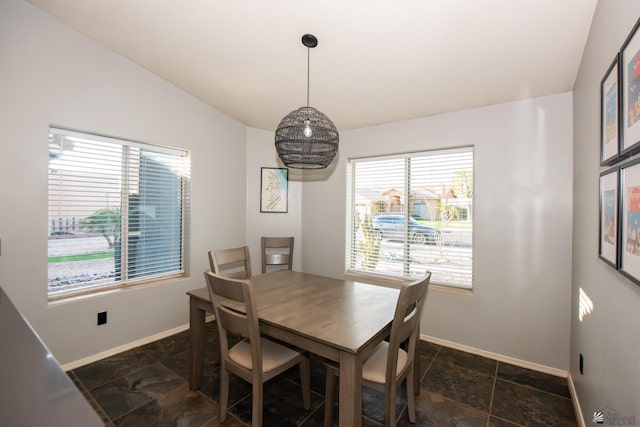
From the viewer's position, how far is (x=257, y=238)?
3871 millimetres

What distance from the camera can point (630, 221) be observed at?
42.7 inches

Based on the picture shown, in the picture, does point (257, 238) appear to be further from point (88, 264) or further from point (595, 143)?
point (595, 143)

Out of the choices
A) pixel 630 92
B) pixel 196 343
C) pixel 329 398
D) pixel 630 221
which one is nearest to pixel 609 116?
pixel 630 92

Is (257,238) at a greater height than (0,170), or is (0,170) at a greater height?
(0,170)

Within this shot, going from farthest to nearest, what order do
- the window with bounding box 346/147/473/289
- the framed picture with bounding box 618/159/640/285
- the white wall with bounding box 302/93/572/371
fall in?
1. the window with bounding box 346/147/473/289
2. the white wall with bounding box 302/93/572/371
3. the framed picture with bounding box 618/159/640/285

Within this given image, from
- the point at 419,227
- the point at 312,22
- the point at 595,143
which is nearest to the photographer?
the point at 595,143

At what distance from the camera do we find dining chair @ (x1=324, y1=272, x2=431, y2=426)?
1.41m

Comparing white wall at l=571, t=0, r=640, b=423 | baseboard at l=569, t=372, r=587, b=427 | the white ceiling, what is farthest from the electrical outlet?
baseboard at l=569, t=372, r=587, b=427

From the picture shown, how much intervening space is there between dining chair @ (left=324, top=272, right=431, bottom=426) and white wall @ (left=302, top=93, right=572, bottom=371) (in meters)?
1.24

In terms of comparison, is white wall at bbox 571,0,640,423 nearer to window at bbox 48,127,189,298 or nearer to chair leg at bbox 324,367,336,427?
chair leg at bbox 324,367,336,427

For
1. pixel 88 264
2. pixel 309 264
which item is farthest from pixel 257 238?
pixel 88 264

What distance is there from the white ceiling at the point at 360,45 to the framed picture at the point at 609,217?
102 cm

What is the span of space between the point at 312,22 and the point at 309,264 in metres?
2.82

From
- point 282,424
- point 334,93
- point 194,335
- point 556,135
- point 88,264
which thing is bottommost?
point 282,424
